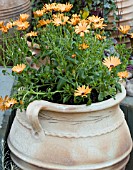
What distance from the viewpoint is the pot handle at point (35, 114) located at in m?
2.10

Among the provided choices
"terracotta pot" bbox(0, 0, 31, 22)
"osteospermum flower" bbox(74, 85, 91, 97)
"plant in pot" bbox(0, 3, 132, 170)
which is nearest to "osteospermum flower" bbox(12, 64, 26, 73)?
"plant in pot" bbox(0, 3, 132, 170)

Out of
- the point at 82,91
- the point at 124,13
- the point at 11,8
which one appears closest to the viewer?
the point at 82,91

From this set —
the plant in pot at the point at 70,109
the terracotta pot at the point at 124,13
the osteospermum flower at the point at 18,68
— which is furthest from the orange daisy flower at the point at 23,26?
the terracotta pot at the point at 124,13

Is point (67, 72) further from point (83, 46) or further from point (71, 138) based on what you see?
point (71, 138)

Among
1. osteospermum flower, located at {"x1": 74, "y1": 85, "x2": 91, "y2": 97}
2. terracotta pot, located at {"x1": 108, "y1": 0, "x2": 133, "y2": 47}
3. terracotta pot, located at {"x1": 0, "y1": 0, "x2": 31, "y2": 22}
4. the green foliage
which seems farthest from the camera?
terracotta pot, located at {"x1": 108, "y1": 0, "x2": 133, "y2": 47}

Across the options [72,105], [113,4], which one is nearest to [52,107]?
[72,105]

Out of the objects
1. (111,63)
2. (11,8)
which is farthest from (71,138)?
(11,8)

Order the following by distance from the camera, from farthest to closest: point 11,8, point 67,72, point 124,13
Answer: point 124,13 < point 11,8 < point 67,72

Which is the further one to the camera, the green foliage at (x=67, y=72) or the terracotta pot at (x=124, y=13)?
the terracotta pot at (x=124, y=13)

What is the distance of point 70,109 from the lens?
2.15m

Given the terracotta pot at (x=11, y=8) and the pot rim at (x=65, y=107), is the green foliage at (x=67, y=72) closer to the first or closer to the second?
the pot rim at (x=65, y=107)

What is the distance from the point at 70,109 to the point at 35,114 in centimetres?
15

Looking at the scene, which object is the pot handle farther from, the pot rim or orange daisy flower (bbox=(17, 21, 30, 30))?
orange daisy flower (bbox=(17, 21, 30, 30))

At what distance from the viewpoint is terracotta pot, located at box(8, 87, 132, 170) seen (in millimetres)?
2166
